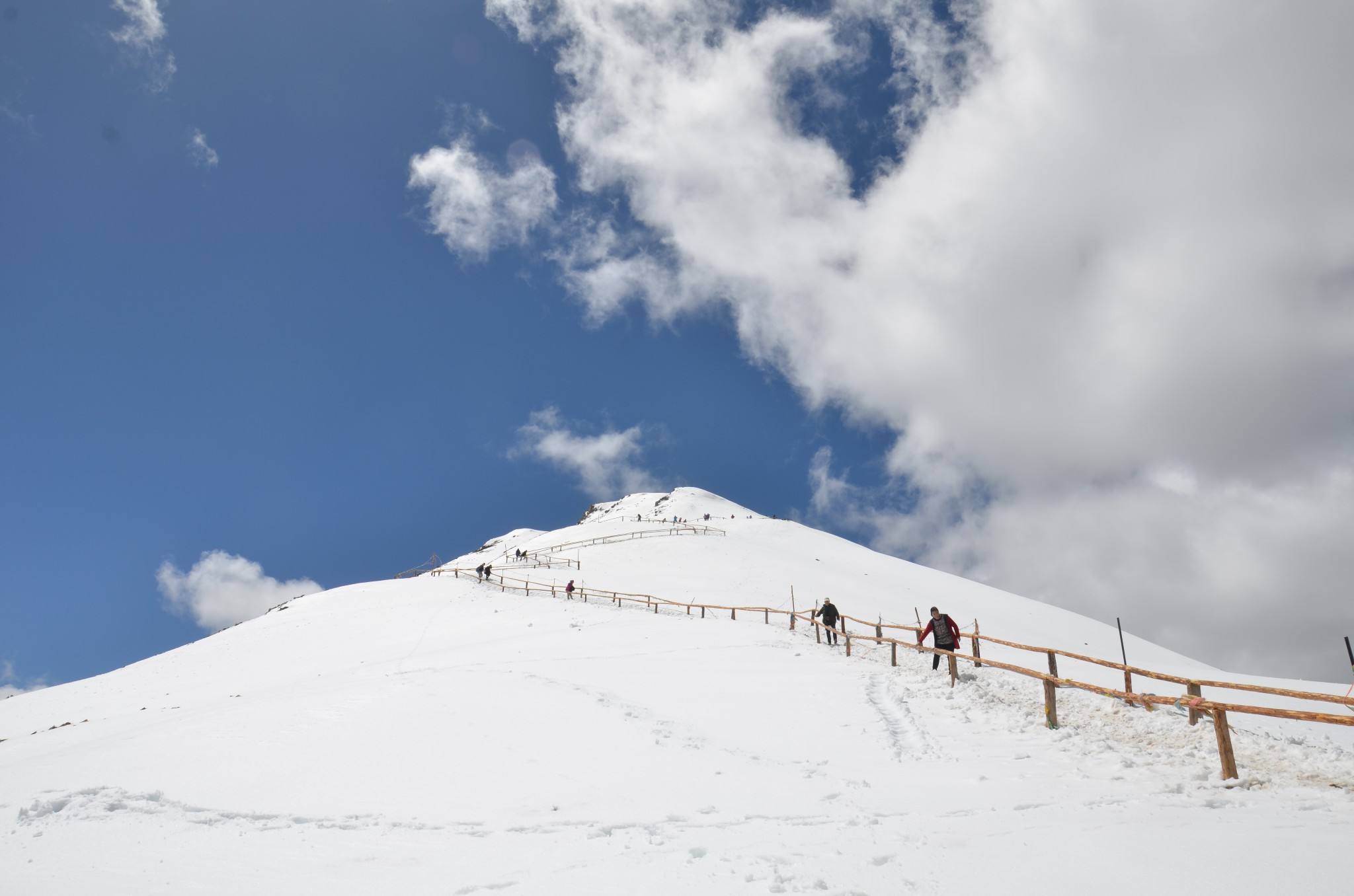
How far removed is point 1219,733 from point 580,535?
71.0 metres

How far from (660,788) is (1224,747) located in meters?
7.27

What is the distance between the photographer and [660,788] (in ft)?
32.0

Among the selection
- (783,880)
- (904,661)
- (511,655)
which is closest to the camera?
(783,880)

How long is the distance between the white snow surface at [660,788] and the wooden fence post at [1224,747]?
0.25 m

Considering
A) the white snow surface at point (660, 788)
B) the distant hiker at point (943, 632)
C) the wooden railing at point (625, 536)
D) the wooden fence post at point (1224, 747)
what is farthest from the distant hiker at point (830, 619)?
the wooden railing at point (625, 536)

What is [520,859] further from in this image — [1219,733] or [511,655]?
[511,655]

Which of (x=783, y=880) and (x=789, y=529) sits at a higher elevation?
(x=789, y=529)

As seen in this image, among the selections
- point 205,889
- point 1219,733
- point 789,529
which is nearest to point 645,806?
point 205,889

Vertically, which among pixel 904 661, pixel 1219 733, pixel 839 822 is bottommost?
pixel 839 822

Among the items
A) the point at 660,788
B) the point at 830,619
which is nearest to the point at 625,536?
the point at 830,619

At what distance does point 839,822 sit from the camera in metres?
8.02

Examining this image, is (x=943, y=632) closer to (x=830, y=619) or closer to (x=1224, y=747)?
(x=830, y=619)

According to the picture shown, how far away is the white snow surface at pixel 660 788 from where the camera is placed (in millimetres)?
6785

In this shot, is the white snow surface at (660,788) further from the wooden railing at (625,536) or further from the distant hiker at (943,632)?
the wooden railing at (625,536)
